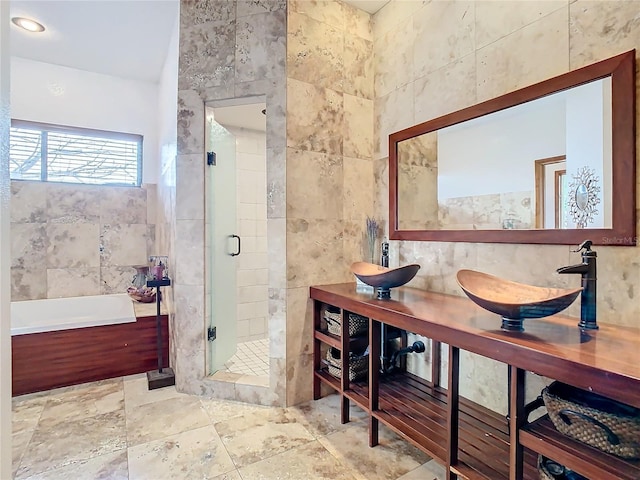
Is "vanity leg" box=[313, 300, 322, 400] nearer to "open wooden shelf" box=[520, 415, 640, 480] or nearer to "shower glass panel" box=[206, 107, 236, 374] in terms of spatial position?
"shower glass panel" box=[206, 107, 236, 374]

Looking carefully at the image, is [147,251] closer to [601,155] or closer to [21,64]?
[21,64]

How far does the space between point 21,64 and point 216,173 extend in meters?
2.66

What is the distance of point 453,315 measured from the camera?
1.51 m

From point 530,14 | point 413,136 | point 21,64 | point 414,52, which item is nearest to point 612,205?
point 530,14

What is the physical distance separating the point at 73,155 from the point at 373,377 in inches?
156

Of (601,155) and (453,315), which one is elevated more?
(601,155)

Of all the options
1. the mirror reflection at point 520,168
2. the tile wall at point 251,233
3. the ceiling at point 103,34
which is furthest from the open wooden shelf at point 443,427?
the ceiling at point 103,34

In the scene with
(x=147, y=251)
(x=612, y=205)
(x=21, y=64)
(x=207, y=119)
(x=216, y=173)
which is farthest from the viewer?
(x=147, y=251)

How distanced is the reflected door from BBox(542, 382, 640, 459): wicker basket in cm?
215

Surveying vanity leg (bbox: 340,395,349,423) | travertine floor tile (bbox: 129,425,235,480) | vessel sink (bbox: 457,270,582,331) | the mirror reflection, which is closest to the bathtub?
travertine floor tile (bbox: 129,425,235,480)

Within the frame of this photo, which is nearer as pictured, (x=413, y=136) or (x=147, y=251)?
(x=413, y=136)

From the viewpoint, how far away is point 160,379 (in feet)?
8.30

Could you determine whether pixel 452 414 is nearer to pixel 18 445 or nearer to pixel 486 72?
pixel 486 72

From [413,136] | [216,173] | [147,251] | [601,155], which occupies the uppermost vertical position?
[413,136]
